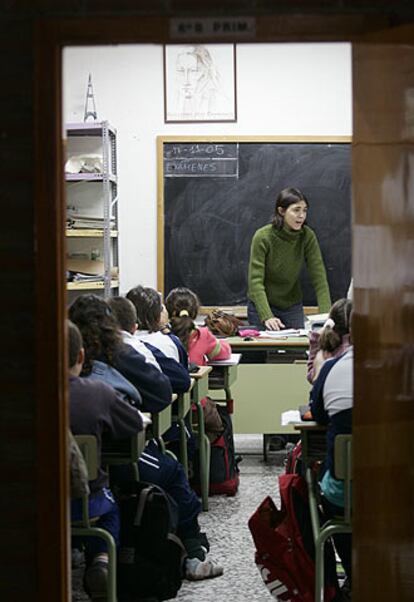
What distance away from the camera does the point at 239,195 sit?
23.7ft

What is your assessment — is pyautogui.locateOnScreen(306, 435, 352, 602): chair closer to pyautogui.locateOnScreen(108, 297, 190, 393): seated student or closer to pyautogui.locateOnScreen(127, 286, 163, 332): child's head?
pyautogui.locateOnScreen(108, 297, 190, 393): seated student

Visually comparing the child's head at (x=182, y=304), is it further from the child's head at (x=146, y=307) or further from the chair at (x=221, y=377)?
the child's head at (x=146, y=307)

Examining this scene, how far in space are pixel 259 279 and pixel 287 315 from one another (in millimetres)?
430

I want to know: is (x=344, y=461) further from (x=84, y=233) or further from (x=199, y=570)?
(x=84, y=233)

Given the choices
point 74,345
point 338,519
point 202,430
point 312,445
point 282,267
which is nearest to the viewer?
point 74,345

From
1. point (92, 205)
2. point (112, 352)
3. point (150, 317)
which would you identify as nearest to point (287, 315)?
point (92, 205)

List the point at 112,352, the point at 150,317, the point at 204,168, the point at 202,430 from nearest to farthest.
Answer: the point at 112,352
the point at 150,317
the point at 202,430
the point at 204,168

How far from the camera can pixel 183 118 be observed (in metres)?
7.31

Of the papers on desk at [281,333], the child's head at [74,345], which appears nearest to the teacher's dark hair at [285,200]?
the papers on desk at [281,333]

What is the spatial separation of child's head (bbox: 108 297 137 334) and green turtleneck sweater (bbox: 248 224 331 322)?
2.51 m

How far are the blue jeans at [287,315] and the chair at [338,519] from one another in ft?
11.4

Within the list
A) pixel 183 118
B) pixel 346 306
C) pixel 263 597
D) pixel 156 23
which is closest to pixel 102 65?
pixel 183 118

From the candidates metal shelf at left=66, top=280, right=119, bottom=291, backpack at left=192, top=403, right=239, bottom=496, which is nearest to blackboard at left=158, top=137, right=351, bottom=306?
metal shelf at left=66, top=280, right=119, bottom=291

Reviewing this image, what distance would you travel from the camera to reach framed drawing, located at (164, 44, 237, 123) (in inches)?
286
